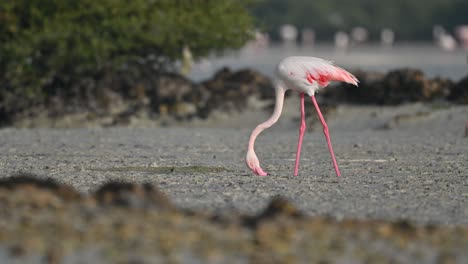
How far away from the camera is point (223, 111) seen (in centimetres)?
2339

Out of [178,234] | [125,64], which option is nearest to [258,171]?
[178,234]

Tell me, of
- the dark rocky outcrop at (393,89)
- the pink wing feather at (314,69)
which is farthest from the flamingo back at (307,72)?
the dark rocky outcrop at (393,89)

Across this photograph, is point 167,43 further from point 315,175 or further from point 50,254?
point 50,254

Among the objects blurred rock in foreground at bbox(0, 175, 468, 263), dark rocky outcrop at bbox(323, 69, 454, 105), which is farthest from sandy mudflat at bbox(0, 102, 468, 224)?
dark rocky outcrop at bbox(323, 69, 454, 105)

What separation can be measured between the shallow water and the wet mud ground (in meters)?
20.0

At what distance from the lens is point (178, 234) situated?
26.3 ft

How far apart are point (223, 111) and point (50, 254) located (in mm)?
16009

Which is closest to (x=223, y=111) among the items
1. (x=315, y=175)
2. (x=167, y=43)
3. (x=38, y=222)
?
(x=167, y=43)

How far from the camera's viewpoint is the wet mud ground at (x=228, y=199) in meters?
7.79

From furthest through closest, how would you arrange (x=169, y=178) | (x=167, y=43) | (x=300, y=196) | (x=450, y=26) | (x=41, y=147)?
1. (x=450, y=26)
2. (x=167, y=43)
3. (x=41, y=147)
4. (x=169, y=178)
5. (x=300, y=196)

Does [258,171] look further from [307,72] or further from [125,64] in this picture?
[125,64]

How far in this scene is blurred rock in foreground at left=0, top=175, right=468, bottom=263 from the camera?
7613 millimetres

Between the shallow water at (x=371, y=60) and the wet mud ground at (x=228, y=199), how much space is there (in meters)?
20.0

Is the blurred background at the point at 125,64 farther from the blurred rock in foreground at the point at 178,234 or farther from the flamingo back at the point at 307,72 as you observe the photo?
the blurred rock in foreground at the point at 178,234
